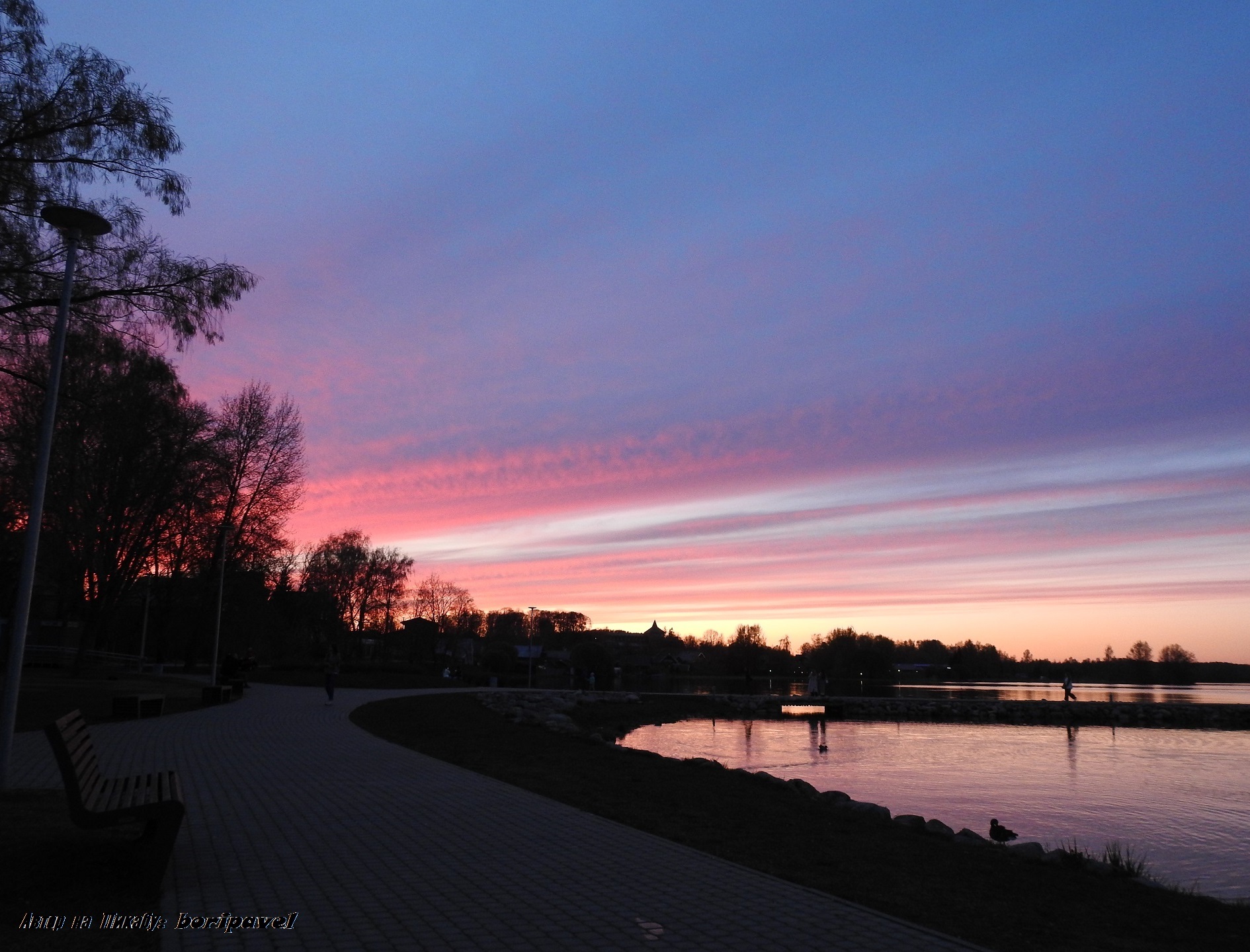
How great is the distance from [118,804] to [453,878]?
2.49m

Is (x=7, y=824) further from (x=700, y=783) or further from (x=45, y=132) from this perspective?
(x=45, y=132)

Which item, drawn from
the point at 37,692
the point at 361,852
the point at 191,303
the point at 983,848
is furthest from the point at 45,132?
the point at 37,692

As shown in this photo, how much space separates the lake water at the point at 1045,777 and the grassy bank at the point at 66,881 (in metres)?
10.9

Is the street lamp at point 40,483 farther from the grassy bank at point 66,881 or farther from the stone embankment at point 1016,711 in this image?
the stone embankment at point 1016,711


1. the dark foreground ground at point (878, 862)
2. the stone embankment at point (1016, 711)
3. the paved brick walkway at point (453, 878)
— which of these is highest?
the paved brick walkway at point (453, 878)

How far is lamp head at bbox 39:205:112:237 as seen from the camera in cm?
966

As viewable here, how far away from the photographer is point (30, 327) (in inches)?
546

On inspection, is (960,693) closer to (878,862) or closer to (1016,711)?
(1016,711)

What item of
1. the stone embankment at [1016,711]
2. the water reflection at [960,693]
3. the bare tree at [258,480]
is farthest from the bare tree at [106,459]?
the water reflection at [960,693]

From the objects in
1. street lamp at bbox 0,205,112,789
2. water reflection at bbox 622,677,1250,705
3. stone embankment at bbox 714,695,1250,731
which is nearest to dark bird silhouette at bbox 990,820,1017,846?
street lamp at bbox 0,205,112,789

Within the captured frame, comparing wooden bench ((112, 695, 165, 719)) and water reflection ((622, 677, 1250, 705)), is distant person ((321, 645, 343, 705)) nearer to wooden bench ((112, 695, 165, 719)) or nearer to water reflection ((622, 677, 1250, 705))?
wooden bench ((112, 695, 165, 719))

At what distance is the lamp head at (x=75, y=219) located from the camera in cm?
966

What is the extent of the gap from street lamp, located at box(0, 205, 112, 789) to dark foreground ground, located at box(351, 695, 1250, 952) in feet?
19.9

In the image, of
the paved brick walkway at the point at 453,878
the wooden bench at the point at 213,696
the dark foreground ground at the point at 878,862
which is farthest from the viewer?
the wooden bench at the point at 213,696
